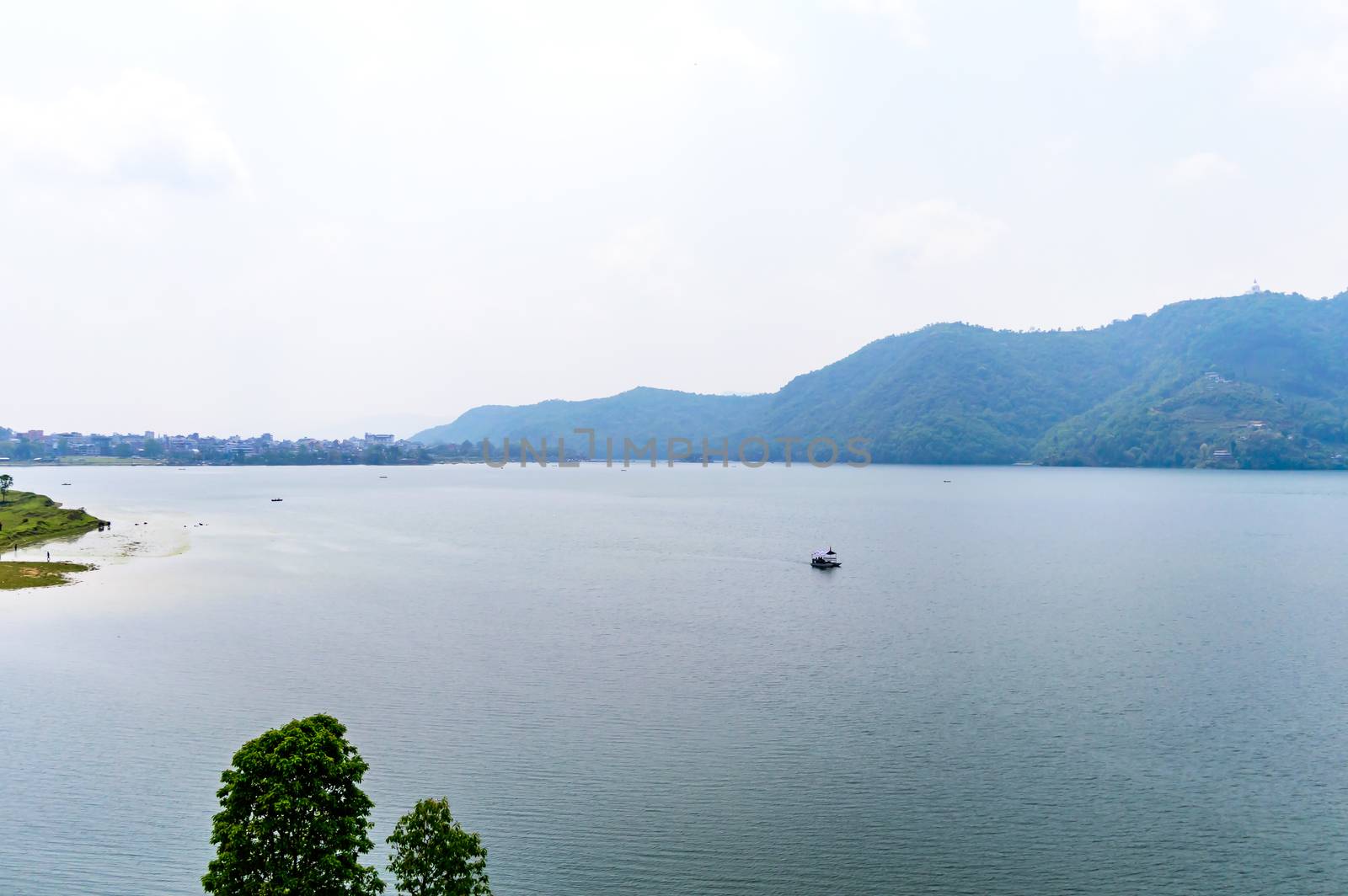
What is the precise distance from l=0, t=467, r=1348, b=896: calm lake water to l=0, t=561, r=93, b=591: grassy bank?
12.0ft

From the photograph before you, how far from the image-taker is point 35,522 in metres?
99.3

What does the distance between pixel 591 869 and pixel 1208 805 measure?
806 inches

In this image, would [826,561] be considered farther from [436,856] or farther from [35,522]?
[35,522]

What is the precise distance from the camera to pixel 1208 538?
9394 cm

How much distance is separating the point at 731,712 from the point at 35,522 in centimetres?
9935

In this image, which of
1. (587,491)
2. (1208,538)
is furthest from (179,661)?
(587,491)

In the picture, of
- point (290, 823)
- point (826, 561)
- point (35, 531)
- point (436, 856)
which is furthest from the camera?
point (35, 531)

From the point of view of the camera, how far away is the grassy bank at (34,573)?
2514 inches

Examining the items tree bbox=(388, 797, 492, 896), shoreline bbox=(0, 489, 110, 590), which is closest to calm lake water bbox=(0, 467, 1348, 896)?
shoreline bbox=(0, 489, 110, 590)

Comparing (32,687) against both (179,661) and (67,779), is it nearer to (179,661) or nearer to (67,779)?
(179,661)

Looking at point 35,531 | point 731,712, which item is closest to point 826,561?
point 731,712

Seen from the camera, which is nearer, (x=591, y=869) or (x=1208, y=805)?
(x=591, y=869)

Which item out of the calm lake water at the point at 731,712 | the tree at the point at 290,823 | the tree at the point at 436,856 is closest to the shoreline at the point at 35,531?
the calm lake water at the point at 731,712

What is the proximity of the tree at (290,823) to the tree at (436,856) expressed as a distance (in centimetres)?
83
